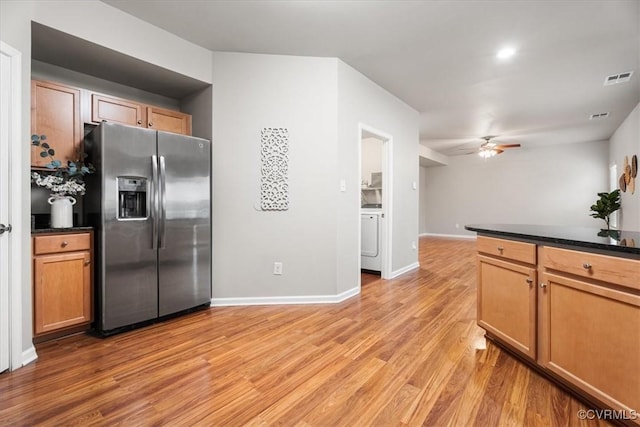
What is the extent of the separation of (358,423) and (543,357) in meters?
1.18

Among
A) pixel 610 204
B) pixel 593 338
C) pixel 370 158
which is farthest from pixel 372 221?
pixel 610 204

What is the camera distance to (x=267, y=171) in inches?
122

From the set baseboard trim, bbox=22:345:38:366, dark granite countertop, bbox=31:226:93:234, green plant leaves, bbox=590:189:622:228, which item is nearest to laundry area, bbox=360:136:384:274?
dark granite countertop, bbox=31:226:93:234

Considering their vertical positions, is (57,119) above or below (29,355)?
above

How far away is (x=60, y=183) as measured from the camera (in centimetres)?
232

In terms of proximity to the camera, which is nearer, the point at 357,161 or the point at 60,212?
the point at 60,212

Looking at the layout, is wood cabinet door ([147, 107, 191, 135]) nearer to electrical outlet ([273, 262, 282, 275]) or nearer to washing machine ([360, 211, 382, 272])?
electrical outlet ([273, 262, 282, 275])

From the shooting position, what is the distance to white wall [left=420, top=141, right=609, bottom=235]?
7414 mm

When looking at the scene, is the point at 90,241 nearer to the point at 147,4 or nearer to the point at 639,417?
the point at 147,4

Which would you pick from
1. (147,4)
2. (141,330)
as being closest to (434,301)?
(141,330)

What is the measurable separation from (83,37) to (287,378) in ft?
9.61

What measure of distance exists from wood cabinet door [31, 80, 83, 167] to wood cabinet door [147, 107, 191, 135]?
58 cm

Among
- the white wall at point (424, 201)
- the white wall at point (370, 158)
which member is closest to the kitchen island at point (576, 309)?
the white wall at point (370, 158)

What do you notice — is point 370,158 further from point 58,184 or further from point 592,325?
point 58,184
